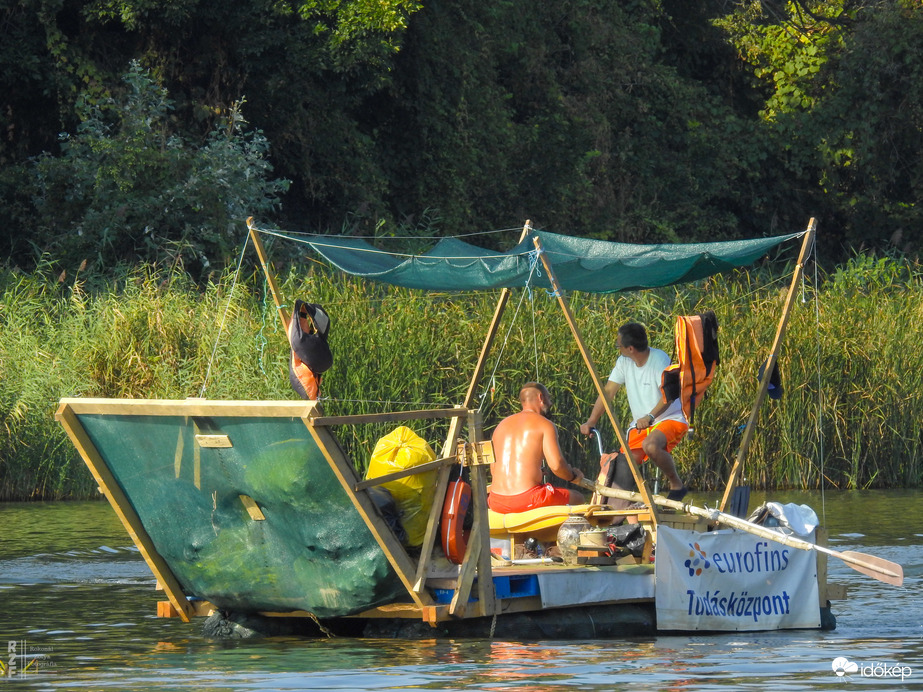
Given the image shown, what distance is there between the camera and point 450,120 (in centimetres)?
2677

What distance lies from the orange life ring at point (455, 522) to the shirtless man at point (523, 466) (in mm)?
1354

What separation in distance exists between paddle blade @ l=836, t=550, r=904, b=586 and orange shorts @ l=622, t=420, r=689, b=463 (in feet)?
5.02

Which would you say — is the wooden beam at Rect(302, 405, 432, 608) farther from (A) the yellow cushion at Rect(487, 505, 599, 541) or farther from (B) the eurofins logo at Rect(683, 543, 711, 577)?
(B) the eurofins logo at Rect(683, 543, 711, 577)

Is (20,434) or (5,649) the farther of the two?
(20,434)

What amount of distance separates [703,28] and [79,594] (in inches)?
939

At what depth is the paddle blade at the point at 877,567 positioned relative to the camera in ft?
31.4

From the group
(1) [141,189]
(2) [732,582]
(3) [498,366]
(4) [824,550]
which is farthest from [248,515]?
(1) [141,189]

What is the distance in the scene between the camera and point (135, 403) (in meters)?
8.83

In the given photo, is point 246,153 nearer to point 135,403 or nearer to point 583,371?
point 583,371

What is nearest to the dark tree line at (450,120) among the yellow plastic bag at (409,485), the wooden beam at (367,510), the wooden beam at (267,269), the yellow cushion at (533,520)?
the wooden beam at (267,269)

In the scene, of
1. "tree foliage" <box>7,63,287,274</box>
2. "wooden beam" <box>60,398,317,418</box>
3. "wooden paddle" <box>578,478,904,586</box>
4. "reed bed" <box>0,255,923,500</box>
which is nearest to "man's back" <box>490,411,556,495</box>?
"wooden paddle" <box>578,478,904,586</box>

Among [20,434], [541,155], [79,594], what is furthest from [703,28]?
[79,594]

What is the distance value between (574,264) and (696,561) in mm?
2008

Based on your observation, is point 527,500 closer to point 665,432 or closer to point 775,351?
point 665,432
